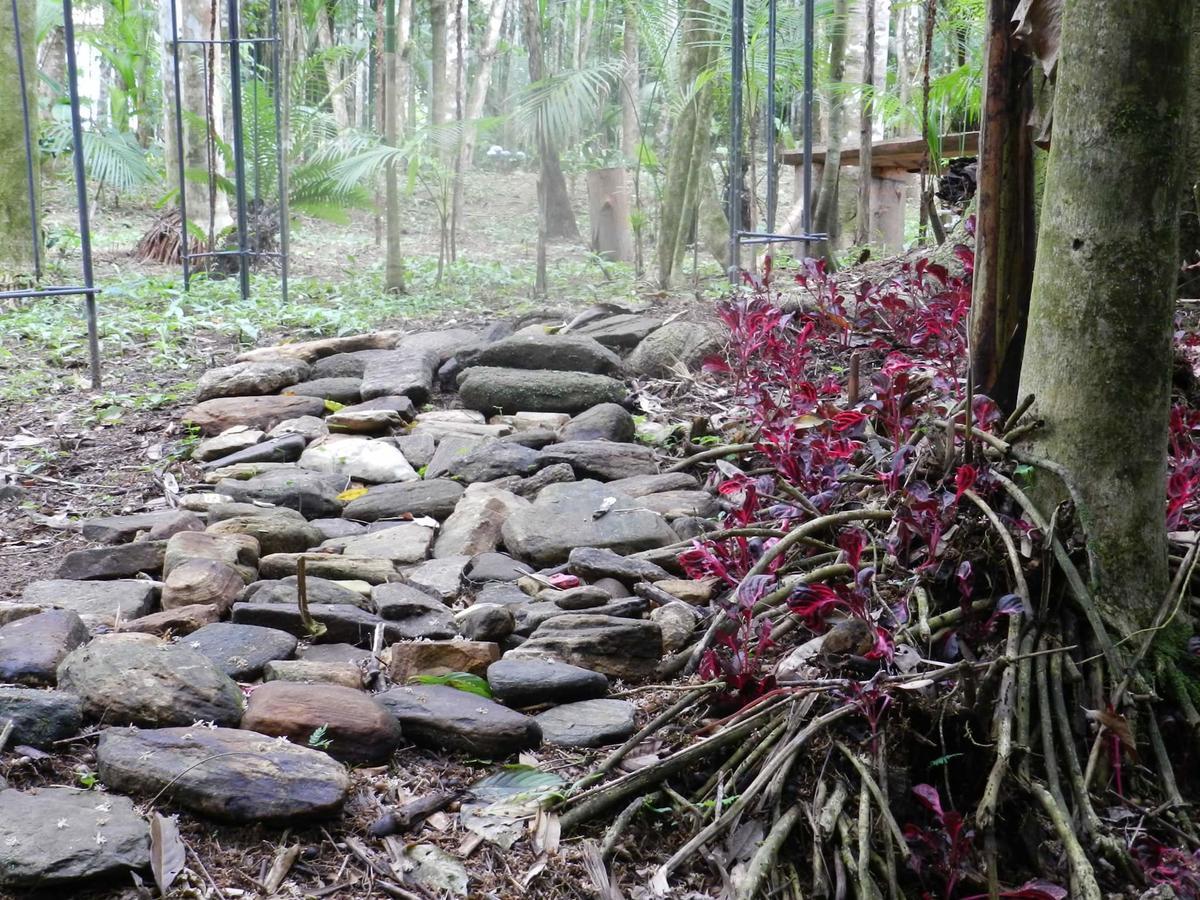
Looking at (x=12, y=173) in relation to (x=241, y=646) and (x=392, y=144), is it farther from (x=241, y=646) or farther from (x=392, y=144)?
(x=241, y=646)

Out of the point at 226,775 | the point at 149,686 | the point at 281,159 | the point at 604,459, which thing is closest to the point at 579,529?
the point at 604,459

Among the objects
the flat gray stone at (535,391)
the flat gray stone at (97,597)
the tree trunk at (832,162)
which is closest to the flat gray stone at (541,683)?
the flat gray stone at (97,597)

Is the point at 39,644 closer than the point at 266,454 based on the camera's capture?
Yes

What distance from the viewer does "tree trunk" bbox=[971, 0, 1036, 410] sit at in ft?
7.80

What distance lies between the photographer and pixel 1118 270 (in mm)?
1946

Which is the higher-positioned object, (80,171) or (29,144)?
(29,144)

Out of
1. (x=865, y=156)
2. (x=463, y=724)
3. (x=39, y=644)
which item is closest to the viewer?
(x=463, y=724)

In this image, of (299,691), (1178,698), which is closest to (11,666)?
(299,691)

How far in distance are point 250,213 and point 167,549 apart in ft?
25.9

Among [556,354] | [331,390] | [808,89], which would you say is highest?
[808,89]

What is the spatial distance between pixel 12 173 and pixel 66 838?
8033mm

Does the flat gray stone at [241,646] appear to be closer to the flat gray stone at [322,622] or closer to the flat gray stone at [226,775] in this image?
the flat gray stone at [322,622]

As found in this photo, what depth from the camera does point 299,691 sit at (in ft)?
7.16

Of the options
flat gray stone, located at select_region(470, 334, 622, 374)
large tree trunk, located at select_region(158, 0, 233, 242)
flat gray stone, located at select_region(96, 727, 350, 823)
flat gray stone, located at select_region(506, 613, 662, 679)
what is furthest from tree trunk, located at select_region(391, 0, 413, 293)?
flat gray stone, located at select_region(96, 727, 350, 823)
